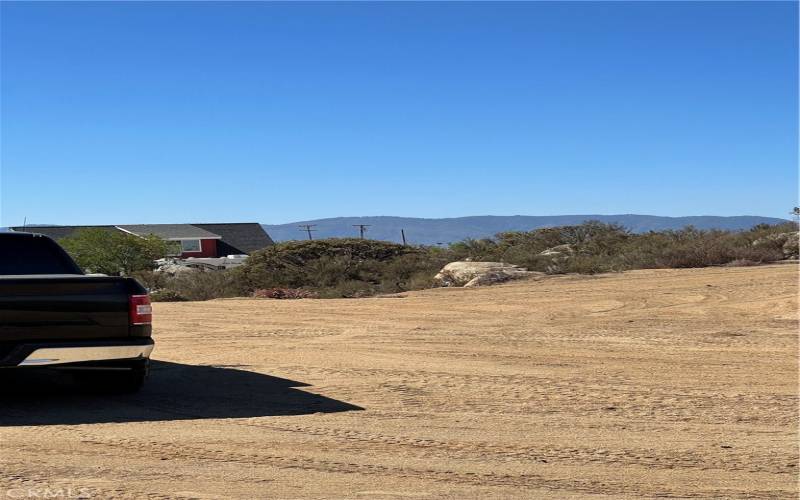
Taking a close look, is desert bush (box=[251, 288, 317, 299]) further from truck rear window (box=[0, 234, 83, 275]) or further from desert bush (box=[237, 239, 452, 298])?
truck rear window (box=[0, 234, 83, 275])

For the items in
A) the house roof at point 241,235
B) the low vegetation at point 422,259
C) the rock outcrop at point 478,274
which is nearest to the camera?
the rock outcrop at point 478,274

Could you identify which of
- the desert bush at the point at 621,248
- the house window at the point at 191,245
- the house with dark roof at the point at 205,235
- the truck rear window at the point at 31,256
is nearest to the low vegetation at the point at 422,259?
the desert bush at the point at 621,248

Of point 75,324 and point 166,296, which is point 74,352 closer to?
point 75,324

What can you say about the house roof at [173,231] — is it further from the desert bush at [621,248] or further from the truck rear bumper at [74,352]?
the truck rear bumper at [74,352]

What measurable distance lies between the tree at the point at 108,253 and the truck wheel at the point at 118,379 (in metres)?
33.2

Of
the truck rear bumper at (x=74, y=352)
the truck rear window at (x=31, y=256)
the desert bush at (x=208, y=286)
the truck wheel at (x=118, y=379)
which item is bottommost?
the truck wheel at (x=118, y=379)

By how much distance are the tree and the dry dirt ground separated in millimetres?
29615

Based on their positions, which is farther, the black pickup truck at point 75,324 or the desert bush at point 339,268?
the desert bush at point 339,268

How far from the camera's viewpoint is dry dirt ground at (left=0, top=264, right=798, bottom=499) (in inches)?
254

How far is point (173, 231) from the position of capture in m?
78.7

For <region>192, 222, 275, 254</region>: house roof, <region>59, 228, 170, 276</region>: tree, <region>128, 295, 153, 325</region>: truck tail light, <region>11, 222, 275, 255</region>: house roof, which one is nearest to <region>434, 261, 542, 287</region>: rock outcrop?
<region>128, 295, 153, 325</region>: truck tail light

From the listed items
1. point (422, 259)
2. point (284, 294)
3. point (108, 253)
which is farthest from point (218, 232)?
point (284, 294)

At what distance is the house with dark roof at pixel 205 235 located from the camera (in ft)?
248

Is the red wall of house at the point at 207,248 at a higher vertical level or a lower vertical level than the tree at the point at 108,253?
higher
